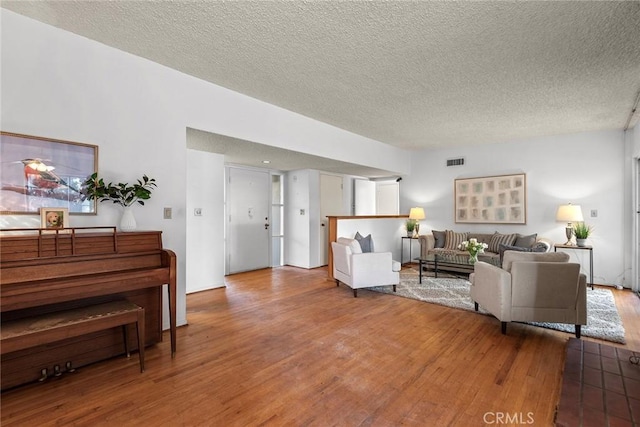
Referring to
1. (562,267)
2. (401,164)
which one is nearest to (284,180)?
(401,164)

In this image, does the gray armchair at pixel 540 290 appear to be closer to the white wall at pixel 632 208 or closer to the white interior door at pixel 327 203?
the white wall at pixel 632 208

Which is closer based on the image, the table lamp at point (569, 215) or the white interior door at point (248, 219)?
the table lamp at point (569, 215)

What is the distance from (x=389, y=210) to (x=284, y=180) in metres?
3.17

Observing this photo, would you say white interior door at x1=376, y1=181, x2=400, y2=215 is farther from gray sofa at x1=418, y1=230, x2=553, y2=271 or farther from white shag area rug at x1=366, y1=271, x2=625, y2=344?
white shag area rug at x1=366, y1=271, x2=625, y2=344

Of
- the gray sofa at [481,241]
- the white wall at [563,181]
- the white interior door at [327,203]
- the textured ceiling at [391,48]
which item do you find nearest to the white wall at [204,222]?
the textured ceiling at [391,48]

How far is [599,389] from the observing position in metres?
2.05

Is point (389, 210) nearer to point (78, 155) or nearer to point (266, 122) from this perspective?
point (266, 122)

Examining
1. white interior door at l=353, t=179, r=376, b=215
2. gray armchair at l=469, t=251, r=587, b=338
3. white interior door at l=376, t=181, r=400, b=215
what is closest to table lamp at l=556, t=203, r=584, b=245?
gray armchair at l=469, t=251, r=587, b=338

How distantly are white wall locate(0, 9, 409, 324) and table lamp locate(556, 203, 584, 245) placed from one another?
521cm

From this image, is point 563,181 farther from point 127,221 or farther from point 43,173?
point 43,173

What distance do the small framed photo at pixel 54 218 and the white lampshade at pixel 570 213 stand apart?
680 centimetres

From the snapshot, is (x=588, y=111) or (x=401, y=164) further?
(x=401, y=164)

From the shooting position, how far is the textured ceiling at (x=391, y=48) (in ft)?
7.28

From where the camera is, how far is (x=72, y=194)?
2.54 meters
